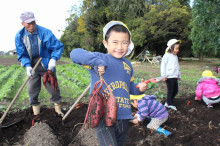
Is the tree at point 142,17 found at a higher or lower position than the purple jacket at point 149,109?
higher

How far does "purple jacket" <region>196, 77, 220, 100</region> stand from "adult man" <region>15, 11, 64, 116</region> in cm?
348

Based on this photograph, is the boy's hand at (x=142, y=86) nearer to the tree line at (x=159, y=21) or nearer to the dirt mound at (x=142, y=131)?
the dirt mound at (x=142, y=131)

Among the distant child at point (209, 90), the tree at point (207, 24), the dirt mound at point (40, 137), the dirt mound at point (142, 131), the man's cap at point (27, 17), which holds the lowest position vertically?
the dirt mound at point (142, 131)

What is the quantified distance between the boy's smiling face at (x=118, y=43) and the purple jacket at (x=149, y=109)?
1.38 m

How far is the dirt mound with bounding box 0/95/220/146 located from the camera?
2.79 m

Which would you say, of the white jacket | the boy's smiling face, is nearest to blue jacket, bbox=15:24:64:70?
the boy's smiling face

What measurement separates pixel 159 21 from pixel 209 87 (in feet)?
54.0

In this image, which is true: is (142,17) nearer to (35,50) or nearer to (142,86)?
(35,50)

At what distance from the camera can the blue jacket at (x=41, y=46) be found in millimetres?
3312

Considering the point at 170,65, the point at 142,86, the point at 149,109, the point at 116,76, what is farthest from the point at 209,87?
the point at 116,76

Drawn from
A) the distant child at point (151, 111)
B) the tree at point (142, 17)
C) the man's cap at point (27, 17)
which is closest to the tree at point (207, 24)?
the tree at point (142, 17)

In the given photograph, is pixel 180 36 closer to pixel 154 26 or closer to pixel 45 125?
pixel 154 26

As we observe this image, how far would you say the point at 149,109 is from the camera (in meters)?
3.01

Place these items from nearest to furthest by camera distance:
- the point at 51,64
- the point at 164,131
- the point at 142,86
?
the point at 142,86, the point at 164,131, the point at 51,64
